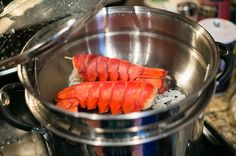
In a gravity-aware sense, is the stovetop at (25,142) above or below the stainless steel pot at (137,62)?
below

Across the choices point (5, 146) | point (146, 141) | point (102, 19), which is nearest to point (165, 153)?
point (146, 141)

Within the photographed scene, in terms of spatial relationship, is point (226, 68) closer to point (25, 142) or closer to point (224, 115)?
point (224, 115)

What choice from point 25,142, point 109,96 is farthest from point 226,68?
point 25,142

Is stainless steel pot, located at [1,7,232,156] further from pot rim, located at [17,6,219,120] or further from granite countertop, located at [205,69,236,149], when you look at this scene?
granite countertop, located at [205,69,236,149]

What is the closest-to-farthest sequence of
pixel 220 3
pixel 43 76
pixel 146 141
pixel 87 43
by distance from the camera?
pixel 146 141 < pixel 43 76 < pixel 87 43 < pixel 220 3

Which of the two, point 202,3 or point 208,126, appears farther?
point 202,3

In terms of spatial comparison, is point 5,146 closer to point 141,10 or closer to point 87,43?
point 87,43

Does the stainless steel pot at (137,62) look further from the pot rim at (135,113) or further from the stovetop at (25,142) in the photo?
the stovetop at (25,142)

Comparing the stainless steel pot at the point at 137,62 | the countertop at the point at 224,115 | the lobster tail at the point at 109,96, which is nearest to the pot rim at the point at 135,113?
the stainless steel pot at the point at 137,62

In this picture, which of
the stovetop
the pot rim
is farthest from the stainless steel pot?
the stovetop
